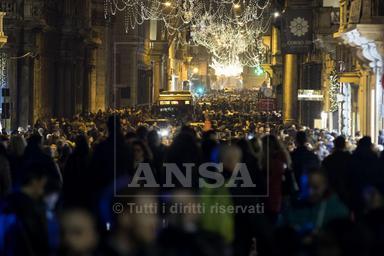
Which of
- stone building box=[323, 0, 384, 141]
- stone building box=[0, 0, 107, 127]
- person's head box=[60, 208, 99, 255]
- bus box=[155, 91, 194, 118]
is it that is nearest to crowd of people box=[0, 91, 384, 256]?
person's head box=[60, 208, 99, 255]

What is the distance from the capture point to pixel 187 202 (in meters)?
9.70

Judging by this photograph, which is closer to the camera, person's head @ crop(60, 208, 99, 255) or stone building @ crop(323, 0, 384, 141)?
person's head @ crop(60, 208, 99, 255)

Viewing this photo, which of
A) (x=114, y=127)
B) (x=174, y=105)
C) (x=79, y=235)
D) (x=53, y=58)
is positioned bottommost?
(x=174, y=105)

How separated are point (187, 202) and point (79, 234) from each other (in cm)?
222

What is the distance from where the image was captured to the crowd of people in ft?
25.3

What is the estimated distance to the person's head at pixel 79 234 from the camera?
7.58 meters

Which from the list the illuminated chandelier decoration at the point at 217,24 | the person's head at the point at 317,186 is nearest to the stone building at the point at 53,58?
the illuminated chandelier decoration at the point at 217,24

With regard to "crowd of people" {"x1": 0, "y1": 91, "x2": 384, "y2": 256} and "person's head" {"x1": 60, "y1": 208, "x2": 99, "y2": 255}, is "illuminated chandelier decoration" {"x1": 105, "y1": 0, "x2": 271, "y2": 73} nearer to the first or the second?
"crowd of people" {"x1": 0, "y1": 91, "x2": 384, "y2": 256}

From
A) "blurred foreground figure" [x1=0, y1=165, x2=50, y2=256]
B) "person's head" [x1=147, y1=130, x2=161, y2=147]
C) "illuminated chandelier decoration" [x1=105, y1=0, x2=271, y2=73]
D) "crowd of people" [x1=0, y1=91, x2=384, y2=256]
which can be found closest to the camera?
"crowd of people" [x1=0, y1=91, x2=384, y2=256]

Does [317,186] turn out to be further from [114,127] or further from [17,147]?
[17,147]

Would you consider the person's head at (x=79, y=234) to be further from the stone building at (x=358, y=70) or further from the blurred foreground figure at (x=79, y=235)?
the stone building at (x=358, y=70)

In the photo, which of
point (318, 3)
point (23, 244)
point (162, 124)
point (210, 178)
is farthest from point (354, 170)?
point (318, 3)

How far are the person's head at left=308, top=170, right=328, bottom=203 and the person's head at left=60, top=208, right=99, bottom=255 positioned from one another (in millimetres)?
2711

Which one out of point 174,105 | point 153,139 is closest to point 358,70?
point 174,105
